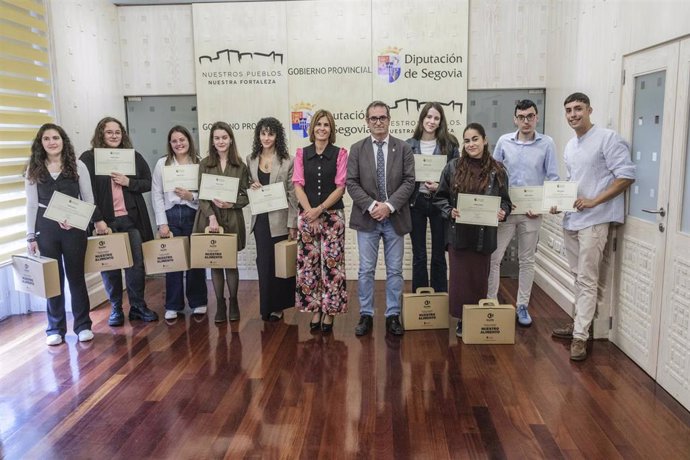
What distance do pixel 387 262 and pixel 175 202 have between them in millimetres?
1734

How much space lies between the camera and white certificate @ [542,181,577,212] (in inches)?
142

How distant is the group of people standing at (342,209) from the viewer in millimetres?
3693

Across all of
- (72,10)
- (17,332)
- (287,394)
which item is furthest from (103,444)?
(72,10)

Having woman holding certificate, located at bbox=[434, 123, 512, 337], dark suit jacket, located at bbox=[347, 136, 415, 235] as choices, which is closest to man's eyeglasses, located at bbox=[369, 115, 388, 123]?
dark suit jacket, located at bbox=[347, 136, 415, 235]

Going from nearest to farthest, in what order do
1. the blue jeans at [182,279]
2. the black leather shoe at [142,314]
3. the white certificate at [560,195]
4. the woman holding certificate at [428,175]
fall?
the white certificate at [560,195]
the woman holding certificate at [428,175]
the blue jeans at [182,279]
the black leather shoe at [142,314]

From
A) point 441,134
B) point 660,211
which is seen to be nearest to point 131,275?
point 441,134

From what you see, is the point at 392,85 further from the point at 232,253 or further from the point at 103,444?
the point at 103,444

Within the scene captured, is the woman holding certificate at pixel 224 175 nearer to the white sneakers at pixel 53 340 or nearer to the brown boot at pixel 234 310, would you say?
the brown boot at pixel 234 310

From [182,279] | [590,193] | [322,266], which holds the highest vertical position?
[590,193]

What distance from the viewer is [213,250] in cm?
423

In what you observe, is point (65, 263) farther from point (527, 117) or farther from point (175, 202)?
point (527, 117)

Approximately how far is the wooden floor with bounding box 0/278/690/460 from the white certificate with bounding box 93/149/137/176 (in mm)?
1236

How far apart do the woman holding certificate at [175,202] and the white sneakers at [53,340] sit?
Answer: 2.61 ft

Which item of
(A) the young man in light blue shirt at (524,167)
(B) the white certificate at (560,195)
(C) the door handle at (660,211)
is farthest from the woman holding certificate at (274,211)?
(C) the door handle at (660,211)
